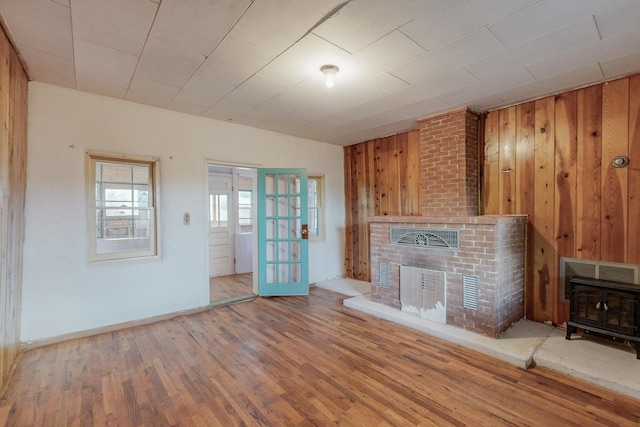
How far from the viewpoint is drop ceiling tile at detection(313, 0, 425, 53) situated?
6.00ft

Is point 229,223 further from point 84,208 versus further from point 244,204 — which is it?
point 84,208

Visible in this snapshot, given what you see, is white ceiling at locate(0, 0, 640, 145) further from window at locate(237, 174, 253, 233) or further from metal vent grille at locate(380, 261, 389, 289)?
window at locate(237, 174, 253, 233)

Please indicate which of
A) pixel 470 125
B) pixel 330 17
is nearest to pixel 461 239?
pixel 470 125

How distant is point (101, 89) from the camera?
10.2 ft

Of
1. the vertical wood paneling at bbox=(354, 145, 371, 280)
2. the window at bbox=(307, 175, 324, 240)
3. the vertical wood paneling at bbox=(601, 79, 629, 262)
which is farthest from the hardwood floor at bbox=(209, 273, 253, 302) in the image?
the vertical wood paneling at bbox=(601, 79, 629, 262)

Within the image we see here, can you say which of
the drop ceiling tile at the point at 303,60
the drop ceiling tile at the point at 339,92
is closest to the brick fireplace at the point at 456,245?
the drop ceiling tile at the point at 339,92

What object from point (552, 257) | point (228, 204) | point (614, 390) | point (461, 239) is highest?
point (228, 204)

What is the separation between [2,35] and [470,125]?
4597mm

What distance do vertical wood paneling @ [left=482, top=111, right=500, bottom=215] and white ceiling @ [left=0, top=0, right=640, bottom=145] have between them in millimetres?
275

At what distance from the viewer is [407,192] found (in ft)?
15.8

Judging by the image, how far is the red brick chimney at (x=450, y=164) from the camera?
12.0 ft

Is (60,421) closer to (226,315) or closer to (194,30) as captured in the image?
(226,315)

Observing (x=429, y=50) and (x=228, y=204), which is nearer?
(x=429, y=50)

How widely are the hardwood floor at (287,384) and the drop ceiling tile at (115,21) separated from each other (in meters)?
2.73
